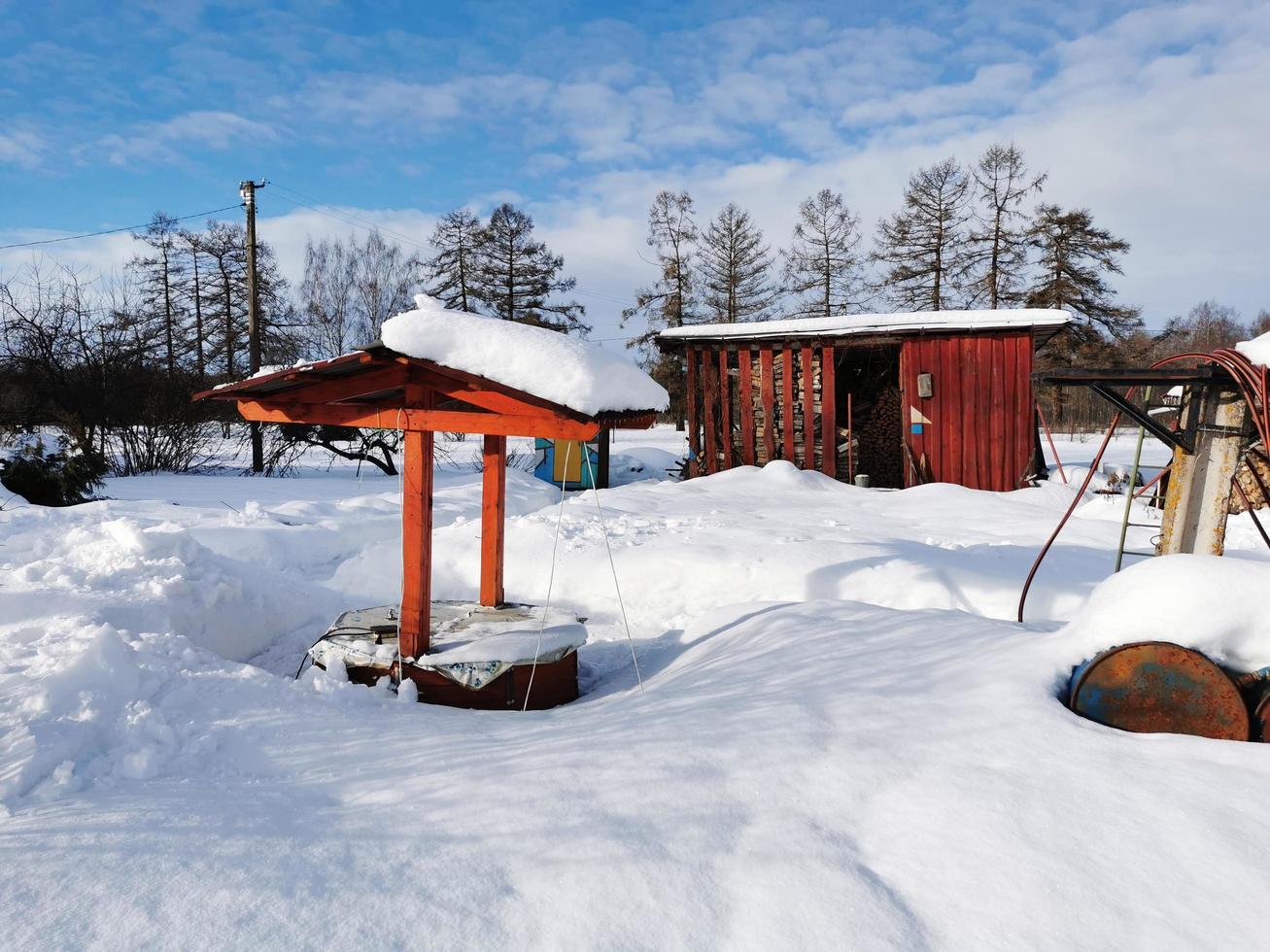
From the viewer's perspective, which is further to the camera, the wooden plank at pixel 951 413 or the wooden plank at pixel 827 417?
the wooden plank at pixel 827 417

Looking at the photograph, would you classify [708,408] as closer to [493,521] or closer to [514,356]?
[493,521]

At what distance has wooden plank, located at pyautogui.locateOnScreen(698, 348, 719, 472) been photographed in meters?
14.7

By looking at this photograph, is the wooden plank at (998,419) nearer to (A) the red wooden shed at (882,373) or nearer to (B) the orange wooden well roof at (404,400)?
(A) the red wooden shed at (882,373)

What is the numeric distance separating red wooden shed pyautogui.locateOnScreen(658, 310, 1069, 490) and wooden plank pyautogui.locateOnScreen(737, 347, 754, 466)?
19 mm

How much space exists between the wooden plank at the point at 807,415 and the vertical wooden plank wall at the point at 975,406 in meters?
1.64

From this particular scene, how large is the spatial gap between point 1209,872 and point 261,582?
6136mm

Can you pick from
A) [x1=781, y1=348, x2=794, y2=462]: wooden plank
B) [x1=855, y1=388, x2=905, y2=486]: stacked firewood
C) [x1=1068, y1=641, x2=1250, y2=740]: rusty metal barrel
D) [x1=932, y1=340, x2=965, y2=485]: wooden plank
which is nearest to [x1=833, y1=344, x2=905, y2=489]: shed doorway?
[x1=855, y1=388, x2=905, y2=486]: stacked firewood

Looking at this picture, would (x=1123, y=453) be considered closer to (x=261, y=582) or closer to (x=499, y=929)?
(x=261, y=582)

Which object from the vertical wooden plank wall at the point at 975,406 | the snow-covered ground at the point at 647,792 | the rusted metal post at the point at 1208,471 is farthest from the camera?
the vertical wooden plank wall at the point at 975,406

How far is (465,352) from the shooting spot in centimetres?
414

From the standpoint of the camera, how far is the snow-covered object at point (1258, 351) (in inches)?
132

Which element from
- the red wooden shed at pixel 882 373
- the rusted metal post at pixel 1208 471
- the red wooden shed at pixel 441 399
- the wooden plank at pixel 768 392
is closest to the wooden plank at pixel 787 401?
the red wooden shed at pixel 882 373

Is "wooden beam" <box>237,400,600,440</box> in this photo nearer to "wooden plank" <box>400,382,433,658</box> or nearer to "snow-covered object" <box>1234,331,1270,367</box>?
"wooden plank" <box>400,382,433,658</box>

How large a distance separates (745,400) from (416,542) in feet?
35.3
